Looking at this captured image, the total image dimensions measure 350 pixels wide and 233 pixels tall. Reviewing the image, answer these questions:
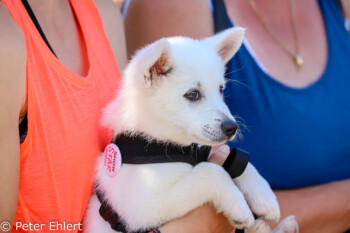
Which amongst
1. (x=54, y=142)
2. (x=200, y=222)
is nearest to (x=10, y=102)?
(x=54, y=142)

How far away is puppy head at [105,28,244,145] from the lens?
1.84 metres

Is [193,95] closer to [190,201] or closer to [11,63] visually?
[190,201]

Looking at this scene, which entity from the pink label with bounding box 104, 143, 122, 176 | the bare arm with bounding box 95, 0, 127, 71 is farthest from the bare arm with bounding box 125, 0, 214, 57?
the pink label with bounding box 104, 143, 122, 176

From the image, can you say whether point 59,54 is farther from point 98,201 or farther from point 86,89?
point 98,201

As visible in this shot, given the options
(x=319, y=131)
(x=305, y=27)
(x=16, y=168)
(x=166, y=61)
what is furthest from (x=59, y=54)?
(x=305, y=27)

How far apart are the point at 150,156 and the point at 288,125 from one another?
0.93 m

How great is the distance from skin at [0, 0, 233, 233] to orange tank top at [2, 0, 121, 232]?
8 centimetres

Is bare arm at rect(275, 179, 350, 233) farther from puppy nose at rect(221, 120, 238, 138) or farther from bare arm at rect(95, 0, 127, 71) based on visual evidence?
bare arm at rect(95, 0, 127, 71)

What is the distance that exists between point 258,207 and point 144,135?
1.96 ft

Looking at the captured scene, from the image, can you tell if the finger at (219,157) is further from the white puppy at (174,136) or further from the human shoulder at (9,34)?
the human shoulder at (9,34)

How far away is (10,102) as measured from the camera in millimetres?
1427

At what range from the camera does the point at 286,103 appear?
95.1 inches

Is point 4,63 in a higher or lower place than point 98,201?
higher

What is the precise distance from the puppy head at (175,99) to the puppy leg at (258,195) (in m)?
0.22
